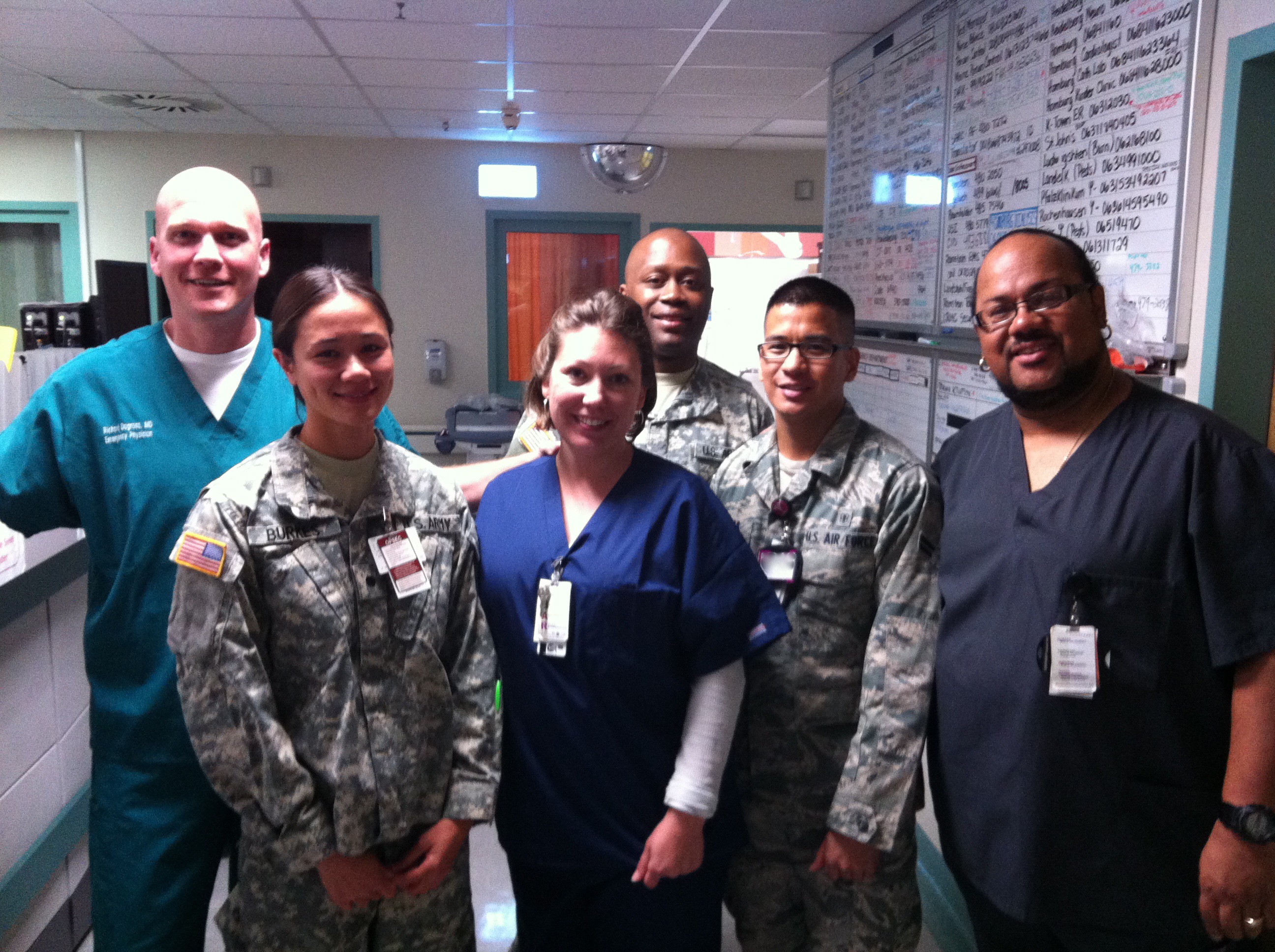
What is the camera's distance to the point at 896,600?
1498mm

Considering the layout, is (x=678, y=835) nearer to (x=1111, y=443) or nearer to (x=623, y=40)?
(x=1111, y=443)

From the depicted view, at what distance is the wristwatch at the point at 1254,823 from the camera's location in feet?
4.02

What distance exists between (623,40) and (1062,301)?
8.72 feet

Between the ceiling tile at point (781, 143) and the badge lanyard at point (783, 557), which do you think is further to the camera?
the ceiling tile at point (781, 143)

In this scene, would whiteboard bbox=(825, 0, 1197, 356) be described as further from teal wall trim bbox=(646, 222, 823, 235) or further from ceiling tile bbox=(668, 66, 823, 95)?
teal wall trim bbox=(646, 222, 823, 235)

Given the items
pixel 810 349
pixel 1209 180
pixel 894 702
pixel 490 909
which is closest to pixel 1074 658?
pixel 894 702

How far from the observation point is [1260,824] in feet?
4.02

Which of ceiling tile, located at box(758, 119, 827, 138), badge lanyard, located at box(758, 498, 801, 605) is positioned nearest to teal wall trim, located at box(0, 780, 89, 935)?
badge lanyard, located at box(758, 498, 801, 605)

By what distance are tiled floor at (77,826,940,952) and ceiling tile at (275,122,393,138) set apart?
424cm

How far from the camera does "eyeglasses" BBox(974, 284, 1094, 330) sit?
1369mm

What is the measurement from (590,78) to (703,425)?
2.70 m

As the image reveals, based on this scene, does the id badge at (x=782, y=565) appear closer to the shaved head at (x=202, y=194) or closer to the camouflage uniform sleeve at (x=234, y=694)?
the camouflage uniform sleeve at (x=234, y=694)

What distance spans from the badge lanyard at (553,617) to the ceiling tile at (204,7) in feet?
8.75

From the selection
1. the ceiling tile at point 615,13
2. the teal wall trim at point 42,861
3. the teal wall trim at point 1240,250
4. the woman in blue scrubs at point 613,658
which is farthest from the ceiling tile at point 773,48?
the teal wall trim at point 42,861
